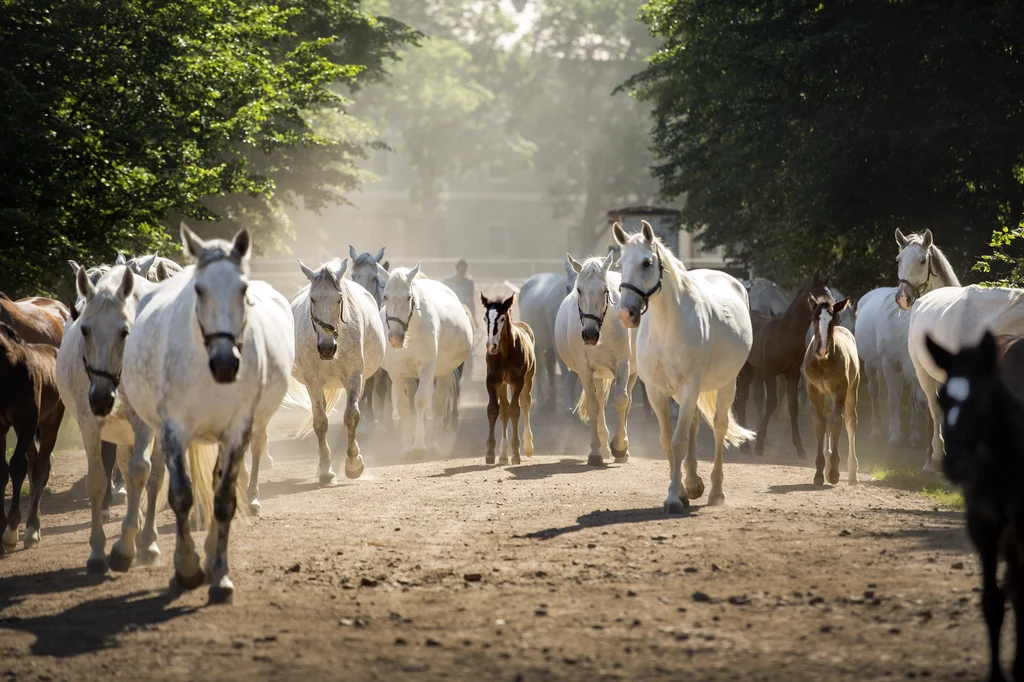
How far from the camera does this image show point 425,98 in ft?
234

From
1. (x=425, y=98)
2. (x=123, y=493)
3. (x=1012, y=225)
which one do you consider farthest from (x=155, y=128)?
(x=425, y=98)

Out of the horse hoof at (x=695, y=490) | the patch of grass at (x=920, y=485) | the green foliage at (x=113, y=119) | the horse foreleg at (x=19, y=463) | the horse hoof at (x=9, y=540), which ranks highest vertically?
the green foliage at (x=113, y=119)

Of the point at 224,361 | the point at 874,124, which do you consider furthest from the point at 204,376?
the point at 874,124

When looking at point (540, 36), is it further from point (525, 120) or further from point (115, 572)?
point (115, 572)

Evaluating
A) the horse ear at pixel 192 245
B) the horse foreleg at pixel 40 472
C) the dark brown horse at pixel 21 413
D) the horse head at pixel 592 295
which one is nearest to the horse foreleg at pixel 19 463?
the dark brown horse at pixel 21 413

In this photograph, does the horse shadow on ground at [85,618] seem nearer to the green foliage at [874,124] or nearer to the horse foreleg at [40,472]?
the horse foreleg at [40,472]

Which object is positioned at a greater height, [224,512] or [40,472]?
[40,472]

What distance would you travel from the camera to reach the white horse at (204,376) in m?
6.95

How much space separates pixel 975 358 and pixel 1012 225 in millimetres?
16544

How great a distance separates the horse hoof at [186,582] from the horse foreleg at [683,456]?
4359mm

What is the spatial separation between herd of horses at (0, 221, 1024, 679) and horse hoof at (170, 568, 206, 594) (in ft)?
0.04

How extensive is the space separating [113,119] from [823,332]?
10937 millimetres

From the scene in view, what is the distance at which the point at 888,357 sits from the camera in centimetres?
1731

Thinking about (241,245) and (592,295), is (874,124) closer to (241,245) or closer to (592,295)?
(592,295)
